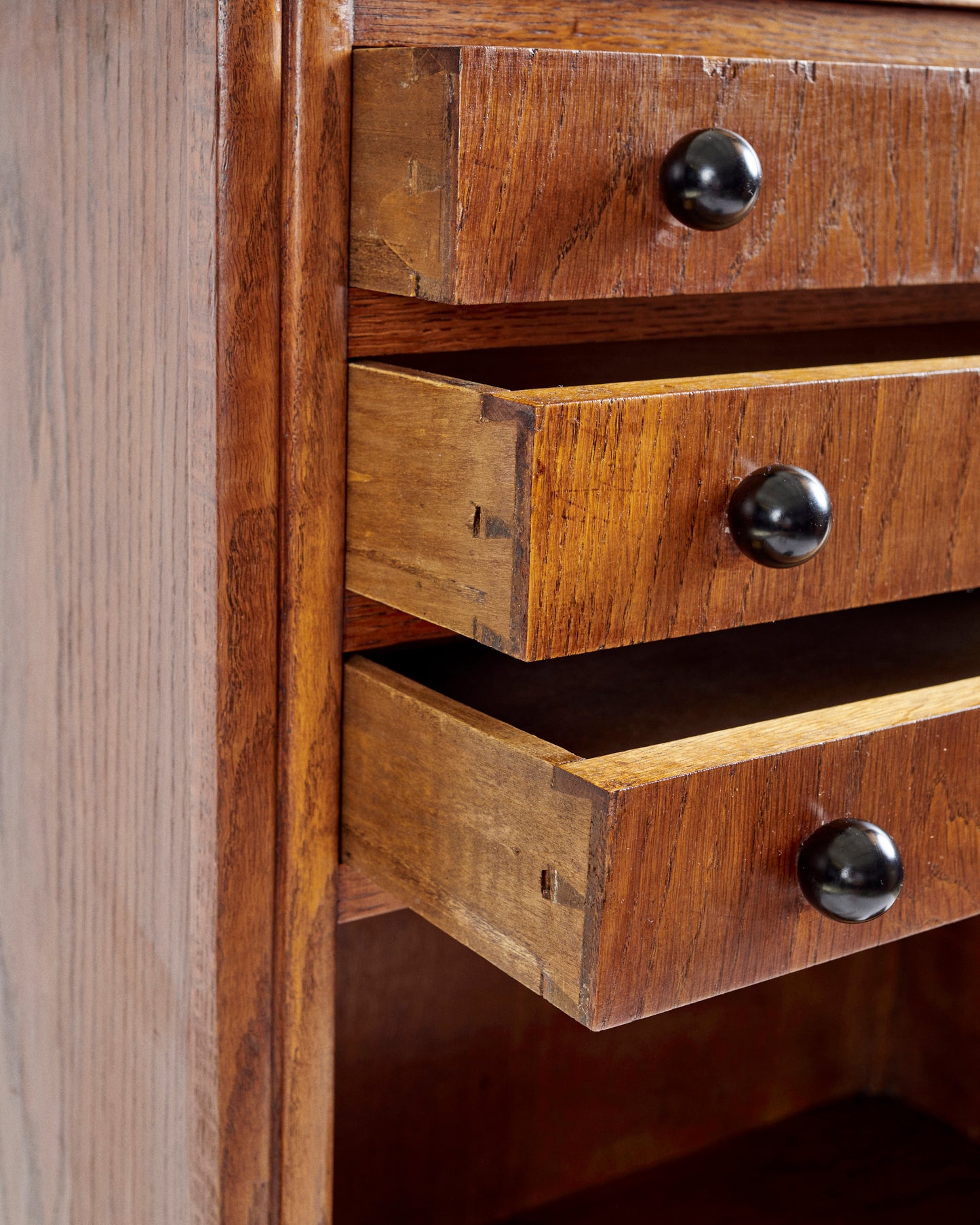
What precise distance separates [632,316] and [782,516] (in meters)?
0.19

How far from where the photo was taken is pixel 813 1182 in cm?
99

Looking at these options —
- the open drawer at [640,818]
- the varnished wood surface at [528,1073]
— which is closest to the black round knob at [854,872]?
the open drawer at [640,818]

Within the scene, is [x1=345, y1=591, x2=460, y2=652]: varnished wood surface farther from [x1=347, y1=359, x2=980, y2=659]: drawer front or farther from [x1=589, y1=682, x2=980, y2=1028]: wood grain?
[x1=589, y1=682, x2=980, y2=1028]: wood grain

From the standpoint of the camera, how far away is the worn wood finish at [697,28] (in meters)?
0.53

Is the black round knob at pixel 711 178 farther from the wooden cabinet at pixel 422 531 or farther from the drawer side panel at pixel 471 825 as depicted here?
the drawer side panel at pixel 471 825

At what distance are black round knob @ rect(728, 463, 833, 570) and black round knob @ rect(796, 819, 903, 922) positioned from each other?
92 mm

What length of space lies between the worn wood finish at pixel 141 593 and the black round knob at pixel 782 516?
0.17 meters

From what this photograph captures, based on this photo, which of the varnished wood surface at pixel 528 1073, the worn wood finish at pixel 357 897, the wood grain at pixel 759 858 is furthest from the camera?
the varnished wood surface at pixel 528 1073

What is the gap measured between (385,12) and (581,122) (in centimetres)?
8

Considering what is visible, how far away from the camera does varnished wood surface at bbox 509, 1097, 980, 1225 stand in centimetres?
95

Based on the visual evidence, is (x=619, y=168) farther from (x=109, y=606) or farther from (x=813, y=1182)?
(x=813, y=1182)

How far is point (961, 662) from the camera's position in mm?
703

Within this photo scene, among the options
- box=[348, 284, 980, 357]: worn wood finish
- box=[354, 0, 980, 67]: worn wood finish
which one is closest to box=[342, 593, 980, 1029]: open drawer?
box=[348, 284, 980, 357]: worn wood finish

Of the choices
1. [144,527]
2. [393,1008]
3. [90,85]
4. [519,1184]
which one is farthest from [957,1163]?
[90,85]
